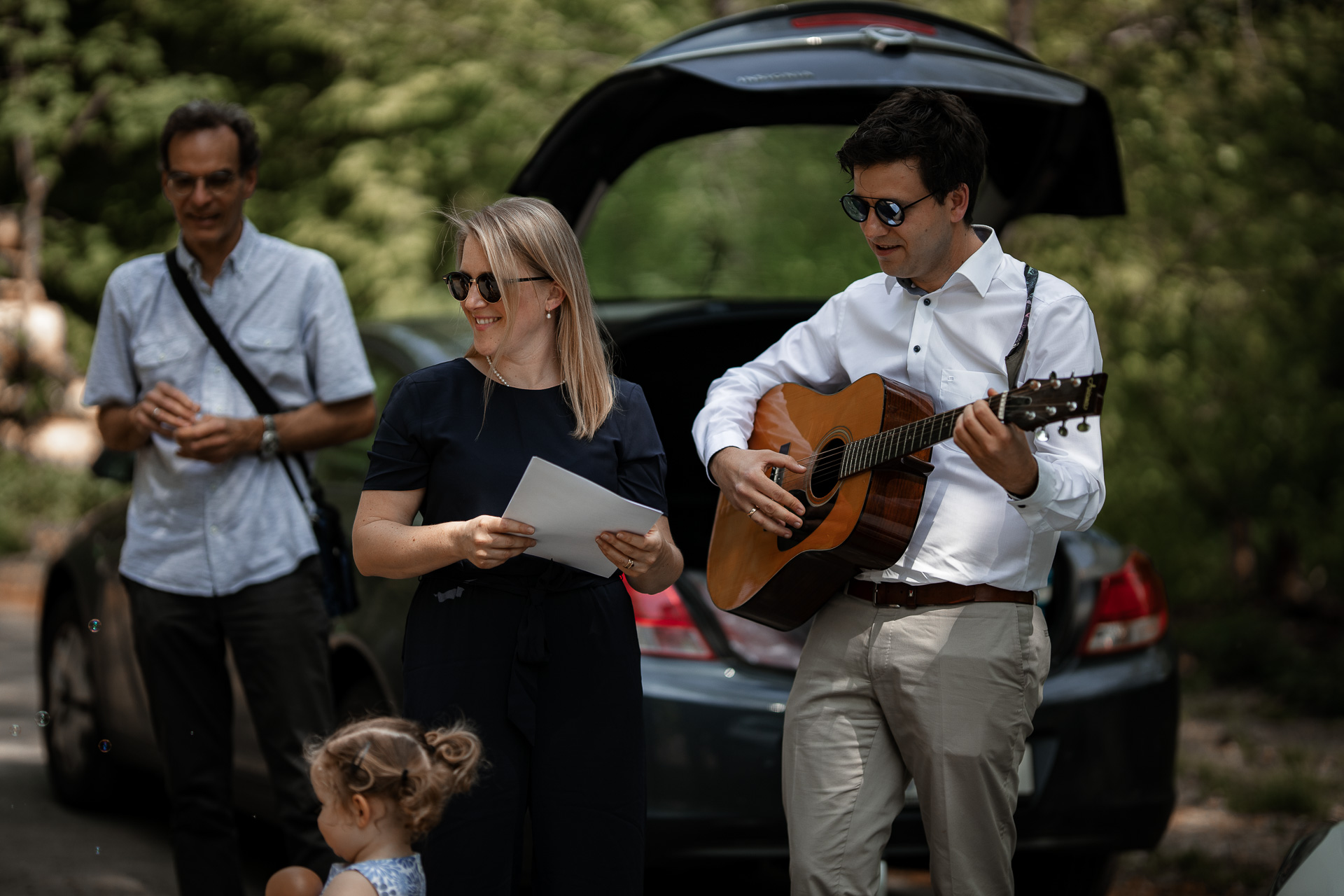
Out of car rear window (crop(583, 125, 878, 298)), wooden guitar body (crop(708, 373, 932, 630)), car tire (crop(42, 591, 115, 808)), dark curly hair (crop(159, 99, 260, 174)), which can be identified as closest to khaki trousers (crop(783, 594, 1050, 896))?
wooden guitar body (crop(708, 373, 932, 630))

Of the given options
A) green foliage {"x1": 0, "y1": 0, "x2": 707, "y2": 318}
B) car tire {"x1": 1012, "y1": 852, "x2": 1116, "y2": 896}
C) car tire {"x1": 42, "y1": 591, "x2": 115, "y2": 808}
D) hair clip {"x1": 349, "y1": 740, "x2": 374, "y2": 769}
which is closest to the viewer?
hair clip {"x1": 349, "y1": 740, "x2": 374, "y2": 769}

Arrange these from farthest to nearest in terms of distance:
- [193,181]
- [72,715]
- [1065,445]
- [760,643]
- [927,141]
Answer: [72,715]
[760,643]
[193,181]
[927,141]
[1065,445]

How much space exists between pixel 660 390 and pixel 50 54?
31.7ft

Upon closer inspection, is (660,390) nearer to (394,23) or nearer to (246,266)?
(246,266)

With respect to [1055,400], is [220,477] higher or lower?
lower

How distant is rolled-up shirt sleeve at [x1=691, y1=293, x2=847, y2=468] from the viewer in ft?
10.3

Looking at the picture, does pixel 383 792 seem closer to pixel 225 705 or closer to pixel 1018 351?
pixel 225 705

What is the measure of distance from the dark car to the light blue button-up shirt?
0.47 metres

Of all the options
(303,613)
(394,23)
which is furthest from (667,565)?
(394,23)

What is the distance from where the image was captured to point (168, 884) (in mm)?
4480

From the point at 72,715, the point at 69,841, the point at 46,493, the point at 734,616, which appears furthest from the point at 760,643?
the point at 46,493

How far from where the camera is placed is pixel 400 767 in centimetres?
247

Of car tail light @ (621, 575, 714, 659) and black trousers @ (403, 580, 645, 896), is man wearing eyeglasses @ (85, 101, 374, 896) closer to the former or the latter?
car tail light @ (621, 575, 714, 659)

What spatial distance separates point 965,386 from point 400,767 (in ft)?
4.27
